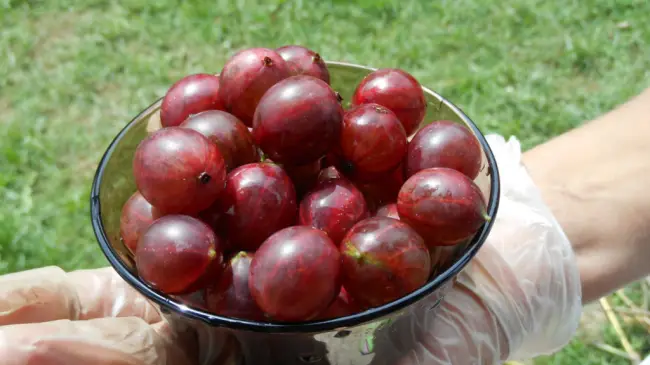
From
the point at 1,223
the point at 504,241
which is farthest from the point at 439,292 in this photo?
the point at 1,223

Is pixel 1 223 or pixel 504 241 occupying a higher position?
pixel 504 241

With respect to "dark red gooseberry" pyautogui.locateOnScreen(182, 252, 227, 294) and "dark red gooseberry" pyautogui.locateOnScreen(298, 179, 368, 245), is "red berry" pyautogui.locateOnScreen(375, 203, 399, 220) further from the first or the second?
"dark red gooseberry" pyautogui.locateOnScreen(182, 252, 227, 294)

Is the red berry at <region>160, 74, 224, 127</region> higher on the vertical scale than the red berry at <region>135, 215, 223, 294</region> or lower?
higher

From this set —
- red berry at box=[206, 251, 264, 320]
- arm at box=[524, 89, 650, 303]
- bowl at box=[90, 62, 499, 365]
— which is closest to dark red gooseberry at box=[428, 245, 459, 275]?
bowl at box=[90, 62, 499, 365]

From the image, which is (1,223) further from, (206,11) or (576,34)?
(576,34)

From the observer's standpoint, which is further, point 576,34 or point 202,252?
point 576,34

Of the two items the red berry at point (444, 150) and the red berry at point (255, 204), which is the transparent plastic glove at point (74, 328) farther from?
the red berry at point (444, 150)

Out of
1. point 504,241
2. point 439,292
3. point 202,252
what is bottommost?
point 504,241

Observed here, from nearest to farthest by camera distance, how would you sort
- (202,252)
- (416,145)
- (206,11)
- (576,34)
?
(202,252)
(416,145)
(576,34)
(206,11)
